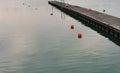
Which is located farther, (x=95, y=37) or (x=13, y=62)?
(x=95, y=37)

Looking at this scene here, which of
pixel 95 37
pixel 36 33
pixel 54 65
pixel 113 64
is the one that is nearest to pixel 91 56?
pixel 113 64

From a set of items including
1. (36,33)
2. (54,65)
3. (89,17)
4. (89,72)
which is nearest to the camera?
(89,72)

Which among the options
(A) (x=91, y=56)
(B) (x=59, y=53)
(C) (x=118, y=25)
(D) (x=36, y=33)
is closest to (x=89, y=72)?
(A) (x=91, y=56)

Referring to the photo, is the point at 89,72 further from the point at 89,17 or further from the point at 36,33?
the point at 89,17

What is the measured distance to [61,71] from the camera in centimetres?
2211

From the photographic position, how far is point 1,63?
24.6m

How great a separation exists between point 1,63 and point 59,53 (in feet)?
21.6

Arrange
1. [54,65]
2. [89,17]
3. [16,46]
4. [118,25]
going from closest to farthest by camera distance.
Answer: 1. [54,65]
2. [16,46]
3. [118,25]
4. [89,17]

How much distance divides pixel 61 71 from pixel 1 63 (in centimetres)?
619

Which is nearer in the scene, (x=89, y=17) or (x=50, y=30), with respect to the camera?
(x=50, y=30)

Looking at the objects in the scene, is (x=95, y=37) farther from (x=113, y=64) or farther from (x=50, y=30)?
(x=113, y=64)

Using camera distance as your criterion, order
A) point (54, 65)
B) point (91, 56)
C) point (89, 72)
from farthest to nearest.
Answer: point (91, 56) < point (54, 65) < point (89, 72)

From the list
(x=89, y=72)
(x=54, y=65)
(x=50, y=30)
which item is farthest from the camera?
(x=50, y=30)

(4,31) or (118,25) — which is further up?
(118,25)
